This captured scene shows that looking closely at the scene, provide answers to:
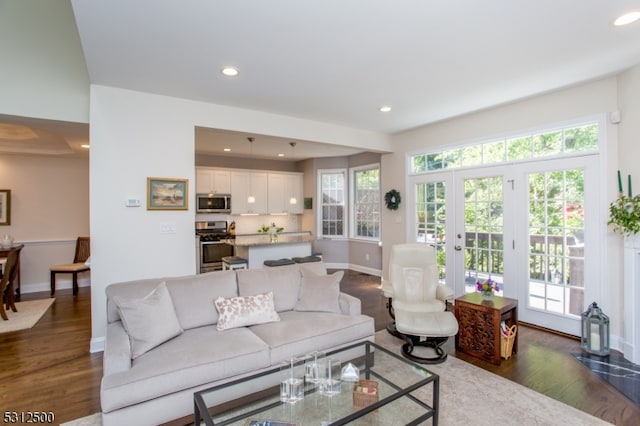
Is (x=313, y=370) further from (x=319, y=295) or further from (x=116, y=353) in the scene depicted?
(x=116, y=353)

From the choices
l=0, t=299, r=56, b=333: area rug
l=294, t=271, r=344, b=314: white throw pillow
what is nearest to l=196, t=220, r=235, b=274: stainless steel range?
l=0, t=299, r=56, b=333: area rug

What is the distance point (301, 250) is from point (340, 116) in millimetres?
2610

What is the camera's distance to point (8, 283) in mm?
4465

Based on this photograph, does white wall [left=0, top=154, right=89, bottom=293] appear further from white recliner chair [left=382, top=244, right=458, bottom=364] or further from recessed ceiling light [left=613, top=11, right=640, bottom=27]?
recessed ceiling light [left=613, top=11, right=640, bottom=27]

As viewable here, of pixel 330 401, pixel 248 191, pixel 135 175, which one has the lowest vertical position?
pixel 330 401

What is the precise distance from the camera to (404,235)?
5617 millimetres

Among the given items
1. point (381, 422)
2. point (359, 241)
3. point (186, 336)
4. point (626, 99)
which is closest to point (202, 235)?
point (359, 241)

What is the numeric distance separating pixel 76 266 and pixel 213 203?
275 cm

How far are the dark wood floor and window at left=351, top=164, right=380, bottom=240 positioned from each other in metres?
3.24

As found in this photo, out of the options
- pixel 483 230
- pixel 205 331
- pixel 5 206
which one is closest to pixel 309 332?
pixel 205 331

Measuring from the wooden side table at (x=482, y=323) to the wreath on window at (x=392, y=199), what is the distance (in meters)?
2.54

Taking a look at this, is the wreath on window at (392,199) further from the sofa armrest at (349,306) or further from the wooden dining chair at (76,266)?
the wooden dining chair at (76,266)

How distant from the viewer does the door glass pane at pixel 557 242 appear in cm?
360

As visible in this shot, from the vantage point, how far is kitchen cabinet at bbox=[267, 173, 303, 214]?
8172 millimetres
